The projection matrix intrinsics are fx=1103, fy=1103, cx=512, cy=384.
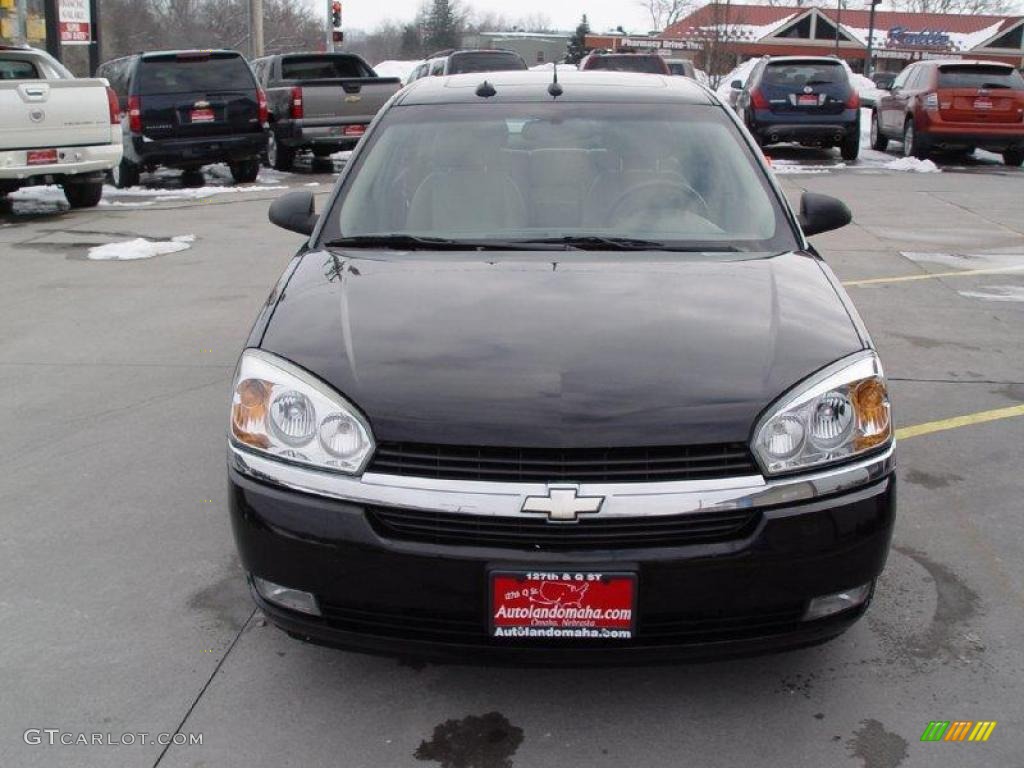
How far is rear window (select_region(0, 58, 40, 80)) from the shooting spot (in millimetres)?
12227

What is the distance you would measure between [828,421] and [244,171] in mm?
14657

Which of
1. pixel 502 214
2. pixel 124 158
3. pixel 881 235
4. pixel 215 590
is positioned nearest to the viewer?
pixel 215 590

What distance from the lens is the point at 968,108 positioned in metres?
17.8

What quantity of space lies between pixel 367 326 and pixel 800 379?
1.18 meters

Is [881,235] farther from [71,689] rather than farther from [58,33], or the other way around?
[58,33]

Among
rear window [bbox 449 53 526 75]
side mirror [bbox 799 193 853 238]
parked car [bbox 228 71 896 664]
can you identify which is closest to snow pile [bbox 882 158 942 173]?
rear window [bbox 449 53 526 75]

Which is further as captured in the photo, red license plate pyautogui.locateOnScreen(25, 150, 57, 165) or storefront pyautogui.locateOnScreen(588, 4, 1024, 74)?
storefront pyautogui.locateOnScreen(588, 4, 1024, 74)

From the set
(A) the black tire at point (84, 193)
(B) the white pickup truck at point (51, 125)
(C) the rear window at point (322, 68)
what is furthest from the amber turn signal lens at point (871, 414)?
(C) the rear window at point (322, 68)

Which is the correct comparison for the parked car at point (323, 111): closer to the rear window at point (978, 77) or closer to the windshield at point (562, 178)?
the rear window at point (978, 77)

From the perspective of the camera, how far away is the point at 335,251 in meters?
3.76

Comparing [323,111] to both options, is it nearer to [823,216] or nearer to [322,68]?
[322,68]

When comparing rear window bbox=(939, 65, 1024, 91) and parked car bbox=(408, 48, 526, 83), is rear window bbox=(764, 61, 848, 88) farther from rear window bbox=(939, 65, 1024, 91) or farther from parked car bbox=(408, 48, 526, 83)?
parked car bbox=(408, 48, 526, 83)

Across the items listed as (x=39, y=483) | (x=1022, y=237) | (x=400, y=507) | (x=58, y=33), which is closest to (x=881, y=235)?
(x=1022, y=237)

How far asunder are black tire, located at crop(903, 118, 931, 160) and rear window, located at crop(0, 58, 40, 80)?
13593 millimetres
